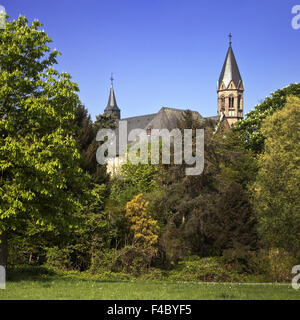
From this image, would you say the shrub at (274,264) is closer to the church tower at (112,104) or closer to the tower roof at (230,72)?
the tower roof at (230,72)

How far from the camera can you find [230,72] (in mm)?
102938

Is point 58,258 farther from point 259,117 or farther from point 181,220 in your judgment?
point 259,117

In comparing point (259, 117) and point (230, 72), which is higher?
point (230, 72)

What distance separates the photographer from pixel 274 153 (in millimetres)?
31500

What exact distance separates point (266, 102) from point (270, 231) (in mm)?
22051

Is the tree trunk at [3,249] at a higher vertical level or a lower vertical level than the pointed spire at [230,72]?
lower

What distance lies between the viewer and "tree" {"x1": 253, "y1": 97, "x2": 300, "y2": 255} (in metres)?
30.0

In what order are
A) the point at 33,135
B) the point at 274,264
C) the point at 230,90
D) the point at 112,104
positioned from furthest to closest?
the point at 112,104 < the point at 230,90 < the point at 274,264 < the point at 33,135

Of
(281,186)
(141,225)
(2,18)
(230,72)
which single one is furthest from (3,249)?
(230,72)

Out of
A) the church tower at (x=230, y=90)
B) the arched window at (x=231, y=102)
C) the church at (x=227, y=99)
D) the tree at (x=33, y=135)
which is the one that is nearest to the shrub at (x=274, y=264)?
the tree at (x=33, y=135)

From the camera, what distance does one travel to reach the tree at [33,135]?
1498 cm

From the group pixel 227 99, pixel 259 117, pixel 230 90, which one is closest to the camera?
pixel 259 117
